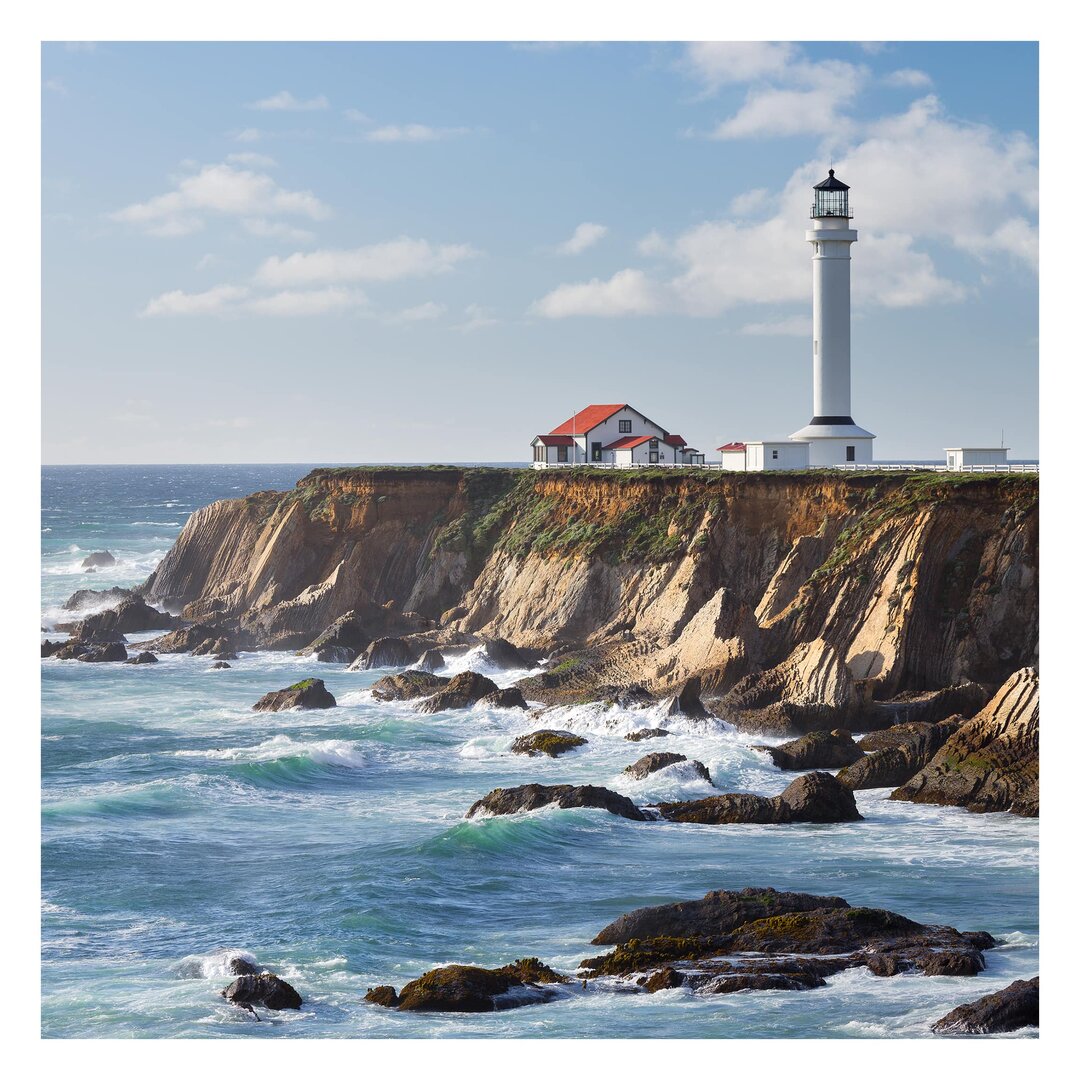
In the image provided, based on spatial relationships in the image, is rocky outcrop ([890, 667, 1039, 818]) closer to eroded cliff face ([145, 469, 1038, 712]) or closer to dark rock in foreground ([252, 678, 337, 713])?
eroded cliff face ([145, 469, 1038, 712])

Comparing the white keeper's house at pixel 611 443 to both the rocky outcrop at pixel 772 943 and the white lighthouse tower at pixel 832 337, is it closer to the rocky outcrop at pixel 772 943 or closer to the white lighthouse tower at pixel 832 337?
the white lighthouse tower at pixel 832 337

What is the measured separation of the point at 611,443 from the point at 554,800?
114ft

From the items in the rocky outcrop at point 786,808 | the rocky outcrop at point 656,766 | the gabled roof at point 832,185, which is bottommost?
the rocky outcrop at point 786,808

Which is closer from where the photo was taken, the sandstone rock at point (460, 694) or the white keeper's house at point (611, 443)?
the sandstone rock at point (460, 694)

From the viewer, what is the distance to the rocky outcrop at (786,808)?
81.6 ft

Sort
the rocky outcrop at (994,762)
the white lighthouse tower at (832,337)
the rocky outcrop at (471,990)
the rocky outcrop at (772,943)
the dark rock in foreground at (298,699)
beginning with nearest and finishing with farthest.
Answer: the rocky outcrop at (471,990) → the rocky outcrop at (772,943) → the rocky outcrop at (994,762) → the dark rock in foreground at (298,699) → the white lighthouse tower at (832,337)

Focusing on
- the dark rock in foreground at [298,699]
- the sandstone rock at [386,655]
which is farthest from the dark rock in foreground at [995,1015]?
the sandstone rock at [386,655]

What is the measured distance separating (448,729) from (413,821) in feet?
29.9

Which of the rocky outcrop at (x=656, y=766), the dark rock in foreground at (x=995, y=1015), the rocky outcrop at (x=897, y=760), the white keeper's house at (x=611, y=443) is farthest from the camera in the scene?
the white keeper's house at (x=611, y=443)

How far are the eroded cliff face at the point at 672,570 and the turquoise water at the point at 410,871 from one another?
14.8 ft

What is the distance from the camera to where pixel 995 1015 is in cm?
1520

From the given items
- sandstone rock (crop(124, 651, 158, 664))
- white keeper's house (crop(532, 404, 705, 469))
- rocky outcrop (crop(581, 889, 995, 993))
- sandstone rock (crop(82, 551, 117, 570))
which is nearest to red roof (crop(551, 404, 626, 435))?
white keeper's house (crop(532, 404, 705, 469))

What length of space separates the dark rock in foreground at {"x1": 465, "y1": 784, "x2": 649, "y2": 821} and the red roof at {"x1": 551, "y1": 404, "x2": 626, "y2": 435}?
112 feet

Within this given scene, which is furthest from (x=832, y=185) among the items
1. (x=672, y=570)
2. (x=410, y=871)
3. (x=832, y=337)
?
(x=410, y=871)
